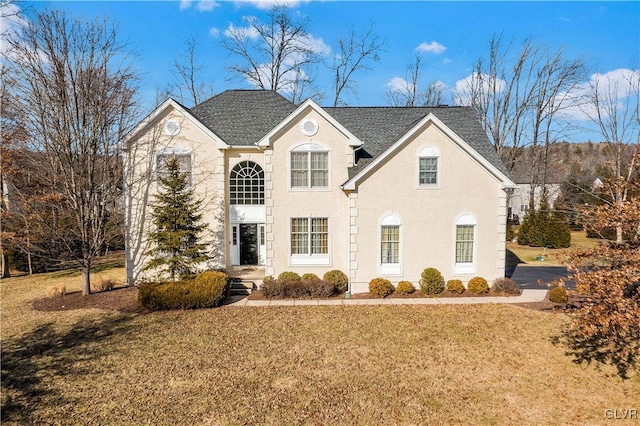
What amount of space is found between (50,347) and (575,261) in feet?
48.0

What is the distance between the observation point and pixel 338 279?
52.3ft

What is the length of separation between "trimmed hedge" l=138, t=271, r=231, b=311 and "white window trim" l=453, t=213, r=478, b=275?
1085 centimetres

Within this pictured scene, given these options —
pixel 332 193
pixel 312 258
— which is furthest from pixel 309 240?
pixel 332 193

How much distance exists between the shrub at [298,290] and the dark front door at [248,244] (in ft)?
12.2

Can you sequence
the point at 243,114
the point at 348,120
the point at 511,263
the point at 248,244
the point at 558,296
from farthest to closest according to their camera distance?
the point at 511,263 < the point at 348,120 < the point at 243,114 < the point at 248,244 < the point at 558,296

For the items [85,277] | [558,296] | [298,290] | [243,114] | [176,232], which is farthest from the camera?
[243,114]

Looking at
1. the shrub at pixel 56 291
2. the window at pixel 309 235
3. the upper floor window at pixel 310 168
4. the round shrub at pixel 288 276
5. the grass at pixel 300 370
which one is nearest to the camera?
the grass at pixel 300 370

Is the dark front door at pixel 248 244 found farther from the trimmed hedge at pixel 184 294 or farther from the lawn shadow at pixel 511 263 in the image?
the lawn shadow at pixel 511 263

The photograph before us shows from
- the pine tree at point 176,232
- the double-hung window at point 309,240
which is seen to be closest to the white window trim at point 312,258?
the double-hung window at point 309,240

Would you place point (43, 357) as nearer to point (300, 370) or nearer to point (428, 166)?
point (300, 370)

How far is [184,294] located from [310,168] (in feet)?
26.6

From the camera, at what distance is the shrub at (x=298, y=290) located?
1530 cm

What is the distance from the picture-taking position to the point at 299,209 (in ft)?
55.1

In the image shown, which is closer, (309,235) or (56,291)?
(56,291)
